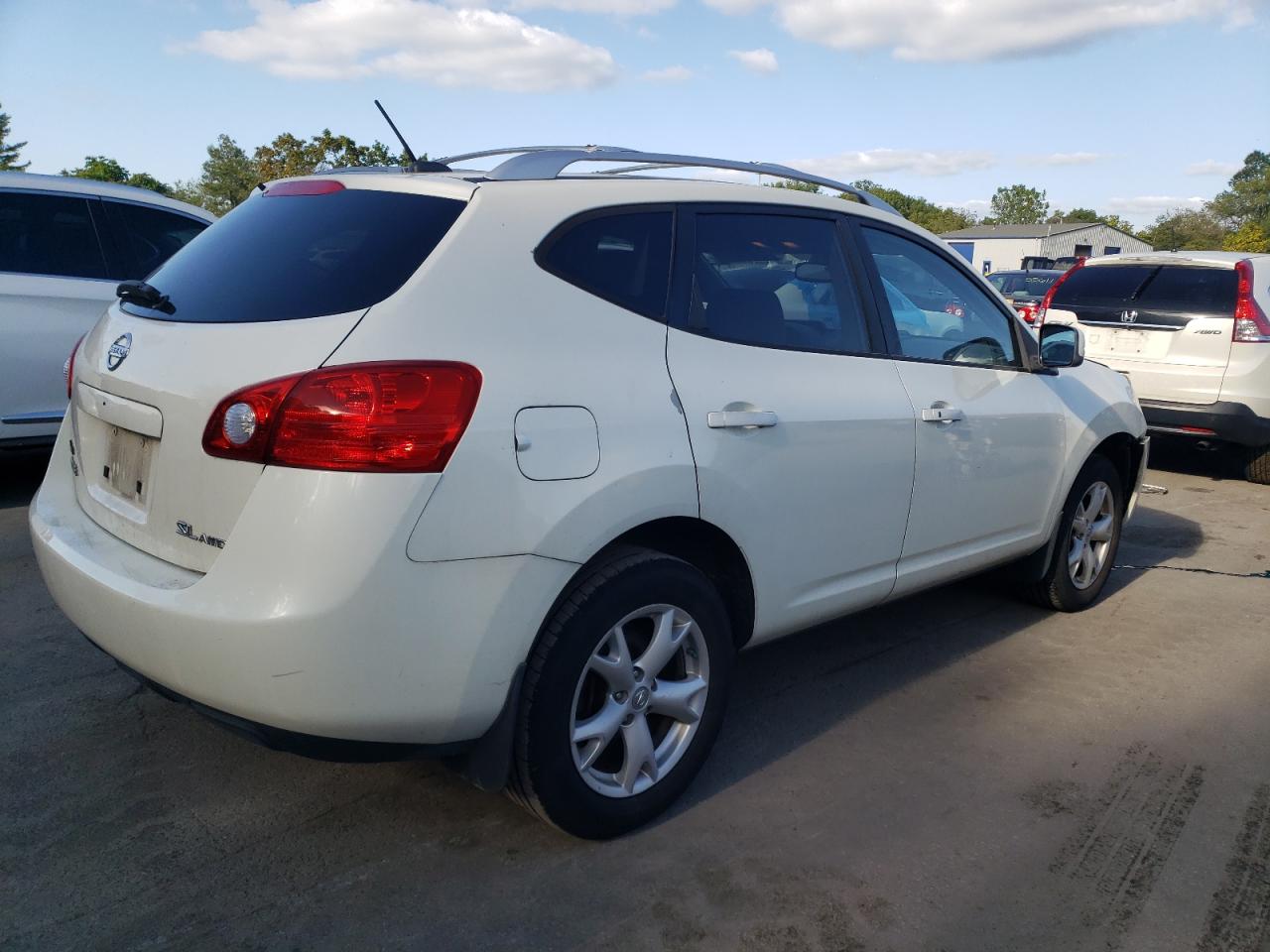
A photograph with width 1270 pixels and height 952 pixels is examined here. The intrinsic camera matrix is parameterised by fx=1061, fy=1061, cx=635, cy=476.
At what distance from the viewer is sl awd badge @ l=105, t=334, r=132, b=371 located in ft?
9.11

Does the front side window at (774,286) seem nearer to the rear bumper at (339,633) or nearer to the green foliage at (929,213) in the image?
the rear bumper at (339,633)

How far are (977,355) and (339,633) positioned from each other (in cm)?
277

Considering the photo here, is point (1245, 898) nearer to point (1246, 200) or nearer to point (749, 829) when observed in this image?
point (749, 829)

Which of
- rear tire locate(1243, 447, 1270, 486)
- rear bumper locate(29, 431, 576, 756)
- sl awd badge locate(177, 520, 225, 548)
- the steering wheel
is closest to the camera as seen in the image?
rear bumper locate(29, 431, 576, 756)

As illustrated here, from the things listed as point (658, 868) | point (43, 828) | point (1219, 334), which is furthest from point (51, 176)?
point (1219, 334)

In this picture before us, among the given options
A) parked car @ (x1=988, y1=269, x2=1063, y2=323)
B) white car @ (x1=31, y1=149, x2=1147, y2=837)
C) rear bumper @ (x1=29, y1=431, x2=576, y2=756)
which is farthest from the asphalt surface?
parked car @ (x1=988, y1=269, x2=1063, y2=323)

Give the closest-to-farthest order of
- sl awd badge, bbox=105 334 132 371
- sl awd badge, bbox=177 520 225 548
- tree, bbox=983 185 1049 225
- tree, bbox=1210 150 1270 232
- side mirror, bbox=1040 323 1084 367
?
sl awd badge, bbox=177 520 225 548, sl awd badge, bbox=105 334 132 371, side mirror, bbox=1040 323 1084 367, tree, bbox=1210 150 1270 232, tree, bbox=983 185 1049 225

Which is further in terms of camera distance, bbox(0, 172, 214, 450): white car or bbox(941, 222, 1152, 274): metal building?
bbox(941, 222, 1152, 274): metal building

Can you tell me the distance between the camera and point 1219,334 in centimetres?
763

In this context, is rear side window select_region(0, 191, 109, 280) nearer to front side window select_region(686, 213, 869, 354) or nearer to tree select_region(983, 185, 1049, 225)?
A: front side window select_region(686, 213, 869, 354)

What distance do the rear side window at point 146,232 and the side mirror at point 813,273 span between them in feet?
13.8

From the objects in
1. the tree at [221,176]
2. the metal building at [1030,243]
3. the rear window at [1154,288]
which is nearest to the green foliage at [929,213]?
the metal building at [1030,243]

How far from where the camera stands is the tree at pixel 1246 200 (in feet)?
285

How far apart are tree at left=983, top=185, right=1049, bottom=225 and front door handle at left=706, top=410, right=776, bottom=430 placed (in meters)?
132
